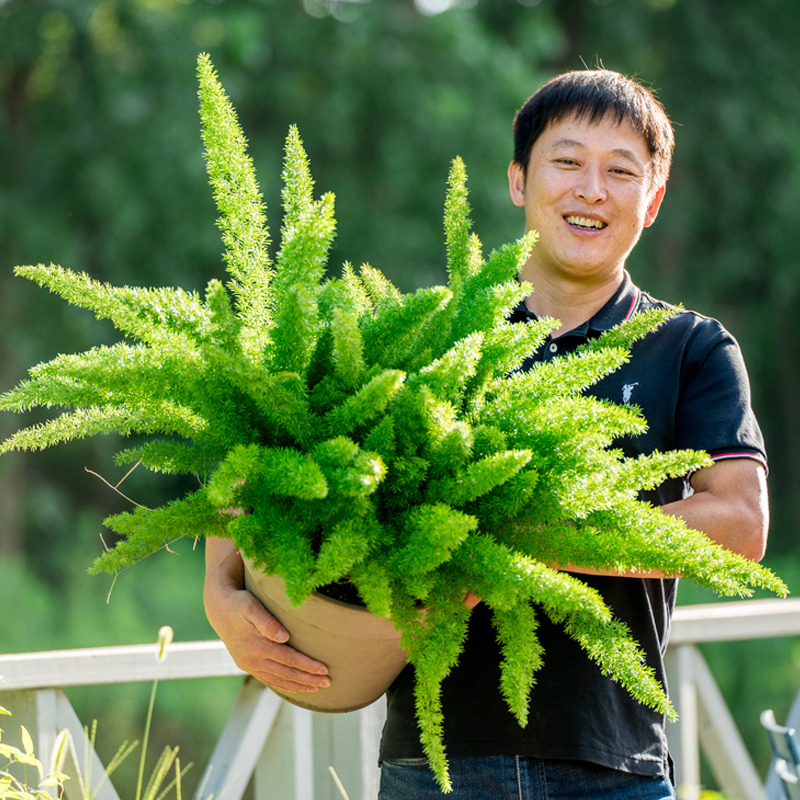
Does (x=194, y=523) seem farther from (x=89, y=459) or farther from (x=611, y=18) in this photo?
(x=611, y=18)

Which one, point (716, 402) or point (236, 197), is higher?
point (236, 197)

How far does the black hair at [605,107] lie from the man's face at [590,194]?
15 mm

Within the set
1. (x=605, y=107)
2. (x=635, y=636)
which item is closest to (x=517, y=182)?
(x=605, y=107)

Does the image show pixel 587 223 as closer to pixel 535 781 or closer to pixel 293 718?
pixel 535 781

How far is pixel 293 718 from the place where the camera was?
5.44ft

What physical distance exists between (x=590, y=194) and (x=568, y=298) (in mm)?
170

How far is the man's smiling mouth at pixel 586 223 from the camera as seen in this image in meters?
1.29

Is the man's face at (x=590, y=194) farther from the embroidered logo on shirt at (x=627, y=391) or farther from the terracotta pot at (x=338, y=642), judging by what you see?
the terracotta pot at (x=338, y=642)

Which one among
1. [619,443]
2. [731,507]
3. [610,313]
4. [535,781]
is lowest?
[535,781]

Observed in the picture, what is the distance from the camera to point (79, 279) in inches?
38.3

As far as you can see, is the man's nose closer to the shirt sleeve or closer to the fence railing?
the shirt sleeve

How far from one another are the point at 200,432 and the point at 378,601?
11.5 inches

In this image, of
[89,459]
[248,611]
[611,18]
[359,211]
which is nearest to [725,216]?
[611,18]

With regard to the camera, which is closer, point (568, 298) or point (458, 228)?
point (458, 228)
